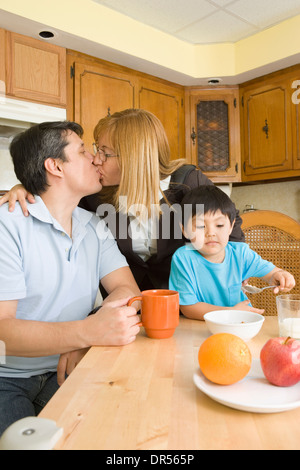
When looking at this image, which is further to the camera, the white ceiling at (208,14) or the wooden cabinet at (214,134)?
the wooden cabinet at (214,134)

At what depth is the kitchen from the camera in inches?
104

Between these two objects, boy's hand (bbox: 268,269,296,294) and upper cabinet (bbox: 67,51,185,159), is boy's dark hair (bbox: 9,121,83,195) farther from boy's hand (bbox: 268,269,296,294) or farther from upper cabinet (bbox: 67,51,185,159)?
upper cabinet (bbox: 67,51,185,159)

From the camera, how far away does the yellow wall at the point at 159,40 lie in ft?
8.39

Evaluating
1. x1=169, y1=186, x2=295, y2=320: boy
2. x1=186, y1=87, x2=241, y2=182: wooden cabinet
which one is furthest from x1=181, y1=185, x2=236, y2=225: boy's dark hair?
x1=186, y1=87, x2=241, y2=182: wooden cabinet

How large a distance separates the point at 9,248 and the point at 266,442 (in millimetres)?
759

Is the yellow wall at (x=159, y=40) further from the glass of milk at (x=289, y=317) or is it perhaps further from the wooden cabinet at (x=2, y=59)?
the glass of milk at (x=289, y=317)

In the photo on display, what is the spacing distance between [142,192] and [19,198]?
456 millimetres

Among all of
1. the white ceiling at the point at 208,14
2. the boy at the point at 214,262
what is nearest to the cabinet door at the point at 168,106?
the white ceiling at the point at 208,14

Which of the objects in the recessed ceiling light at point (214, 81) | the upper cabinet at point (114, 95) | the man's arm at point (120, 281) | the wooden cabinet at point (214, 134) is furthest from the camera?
the wooden cabinet at point (214, 134)

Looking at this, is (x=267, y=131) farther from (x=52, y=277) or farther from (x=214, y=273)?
(x=52, y=277)

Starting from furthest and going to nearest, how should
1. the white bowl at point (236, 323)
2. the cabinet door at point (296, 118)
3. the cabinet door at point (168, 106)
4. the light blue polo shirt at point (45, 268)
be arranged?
1. the cabinet door at point (168, 106)
2. the cabinet door at point (296, 118)
3. the light blue polo shirt at point (45, 268)
4. the white bowl at point (236, 323)

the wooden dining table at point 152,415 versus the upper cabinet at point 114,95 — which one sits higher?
the upper cabinet at point 114,95

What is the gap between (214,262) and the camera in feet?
3.82

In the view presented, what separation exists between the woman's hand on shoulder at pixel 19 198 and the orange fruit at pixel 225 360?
2.26 ft
